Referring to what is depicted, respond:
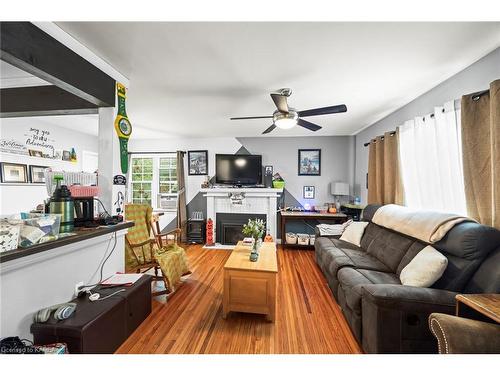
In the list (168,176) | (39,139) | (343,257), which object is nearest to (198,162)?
(168,176)

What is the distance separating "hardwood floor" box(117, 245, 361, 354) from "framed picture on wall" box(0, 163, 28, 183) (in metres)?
3.14

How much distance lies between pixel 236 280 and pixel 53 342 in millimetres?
1345

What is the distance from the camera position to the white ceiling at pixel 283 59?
140 centimetres

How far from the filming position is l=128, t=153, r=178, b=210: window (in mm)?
5090

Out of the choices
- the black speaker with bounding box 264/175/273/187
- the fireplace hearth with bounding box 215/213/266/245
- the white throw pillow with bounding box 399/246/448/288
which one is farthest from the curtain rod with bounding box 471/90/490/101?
the fireplace hearth with bounding box 215/213/266/245

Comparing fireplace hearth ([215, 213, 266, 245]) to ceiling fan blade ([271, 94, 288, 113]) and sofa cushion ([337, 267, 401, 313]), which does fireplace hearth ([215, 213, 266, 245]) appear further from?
ceiling fan blade ([271, 94, 288, 113])

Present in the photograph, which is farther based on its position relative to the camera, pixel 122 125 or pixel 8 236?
pixel 122 125

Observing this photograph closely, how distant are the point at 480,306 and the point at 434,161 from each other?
68.6 inches

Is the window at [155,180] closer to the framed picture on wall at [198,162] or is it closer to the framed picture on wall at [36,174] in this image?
the framed picture on wall at [198,162]

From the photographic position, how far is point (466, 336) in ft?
3.46

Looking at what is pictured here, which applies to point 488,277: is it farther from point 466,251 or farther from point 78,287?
point 78,287
